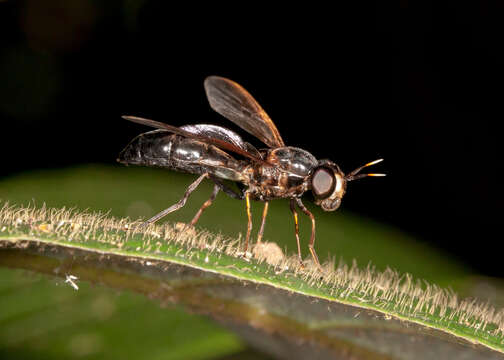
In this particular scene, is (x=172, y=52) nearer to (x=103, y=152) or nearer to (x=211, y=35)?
(x=211, y=35)

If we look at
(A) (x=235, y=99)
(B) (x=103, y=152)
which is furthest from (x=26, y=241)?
(B) (x=103, y=152)

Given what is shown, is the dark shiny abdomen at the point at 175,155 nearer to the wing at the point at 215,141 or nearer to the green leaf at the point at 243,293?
the wing at the point at 215,141

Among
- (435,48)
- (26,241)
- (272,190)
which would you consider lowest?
(26,241)

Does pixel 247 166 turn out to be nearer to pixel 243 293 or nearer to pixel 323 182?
pixel 323 182

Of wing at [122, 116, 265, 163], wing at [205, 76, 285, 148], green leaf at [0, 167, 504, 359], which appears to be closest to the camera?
green leaf at [0, 167, 504, 359]

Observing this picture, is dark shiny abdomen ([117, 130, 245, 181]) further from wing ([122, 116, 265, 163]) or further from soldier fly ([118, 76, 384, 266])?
wing ([122, 116, 265, 163])

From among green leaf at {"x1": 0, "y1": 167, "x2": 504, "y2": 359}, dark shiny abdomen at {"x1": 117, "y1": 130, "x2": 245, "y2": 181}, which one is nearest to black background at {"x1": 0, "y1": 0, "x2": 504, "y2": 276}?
dark shiny abdomen at {"x1": 117, "y1": 130, "x2": 245, "y2": 181}
